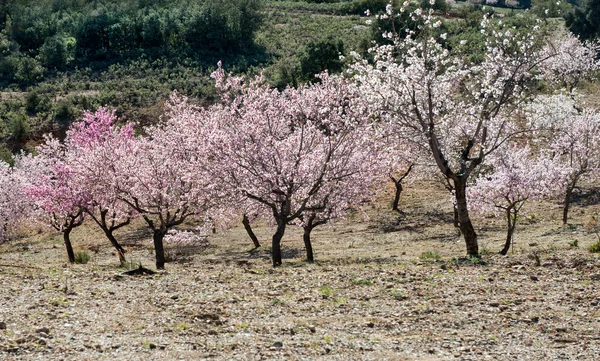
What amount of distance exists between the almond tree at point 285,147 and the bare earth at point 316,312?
10.5ft

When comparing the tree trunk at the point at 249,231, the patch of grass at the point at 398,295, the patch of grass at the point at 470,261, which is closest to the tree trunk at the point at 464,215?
the patch of grass at the point at 470,261

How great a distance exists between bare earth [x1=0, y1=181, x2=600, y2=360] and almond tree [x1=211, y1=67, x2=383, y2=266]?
3207 millimetres

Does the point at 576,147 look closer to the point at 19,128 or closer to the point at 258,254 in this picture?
the point at 258,254

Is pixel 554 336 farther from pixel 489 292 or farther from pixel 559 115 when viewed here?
pixel 559 115

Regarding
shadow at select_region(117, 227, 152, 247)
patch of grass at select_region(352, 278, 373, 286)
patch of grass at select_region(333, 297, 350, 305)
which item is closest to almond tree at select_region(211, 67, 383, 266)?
patch of grass at select_region(352, 278, 373, 286)

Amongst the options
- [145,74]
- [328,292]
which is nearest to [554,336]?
[328,292]

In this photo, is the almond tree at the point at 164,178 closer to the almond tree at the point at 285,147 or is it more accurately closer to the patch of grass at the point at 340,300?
the almond tree at the point at 285,147

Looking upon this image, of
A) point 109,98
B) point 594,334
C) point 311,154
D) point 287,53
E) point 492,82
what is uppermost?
point 287,53

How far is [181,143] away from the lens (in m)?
28.8

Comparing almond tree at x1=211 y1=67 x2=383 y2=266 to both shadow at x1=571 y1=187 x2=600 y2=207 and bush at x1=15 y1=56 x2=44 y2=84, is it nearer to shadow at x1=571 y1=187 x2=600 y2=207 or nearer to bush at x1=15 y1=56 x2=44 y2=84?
shadow at x1=571 y1=187 x2=600 y2=207

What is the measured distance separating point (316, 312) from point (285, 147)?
430 inches

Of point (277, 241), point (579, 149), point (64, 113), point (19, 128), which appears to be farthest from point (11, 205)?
point (64, 113)

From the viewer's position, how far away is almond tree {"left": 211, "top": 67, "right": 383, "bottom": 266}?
2338 centimetres

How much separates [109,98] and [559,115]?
55589 millimetres
